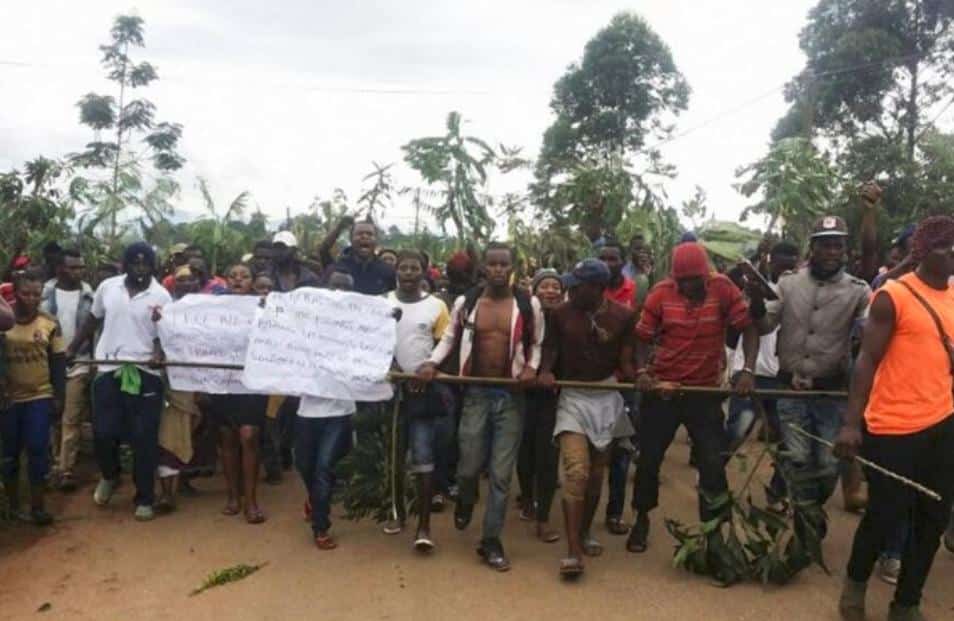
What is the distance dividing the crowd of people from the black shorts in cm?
2

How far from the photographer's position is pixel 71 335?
276 inches

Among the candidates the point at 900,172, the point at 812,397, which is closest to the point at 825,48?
the point at 900,172

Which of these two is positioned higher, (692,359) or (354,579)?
(692,359)

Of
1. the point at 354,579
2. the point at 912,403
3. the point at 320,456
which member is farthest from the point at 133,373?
the point at 912,403

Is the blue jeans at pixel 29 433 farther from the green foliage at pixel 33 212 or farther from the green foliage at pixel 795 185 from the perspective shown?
the green foliage at pixel 795 185

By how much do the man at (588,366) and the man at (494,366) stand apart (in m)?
0.17

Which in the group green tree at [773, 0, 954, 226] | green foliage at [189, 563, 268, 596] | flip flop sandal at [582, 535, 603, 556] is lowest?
green foliage at [189, 563, 268, 596]

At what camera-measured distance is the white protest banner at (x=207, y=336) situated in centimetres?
611

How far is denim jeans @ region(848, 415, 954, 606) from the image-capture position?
4.01 meters

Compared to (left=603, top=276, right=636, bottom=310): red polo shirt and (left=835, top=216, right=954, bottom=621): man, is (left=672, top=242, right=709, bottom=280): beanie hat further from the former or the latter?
(left=603, top=276, right=636, bottom=310): red polo shirt

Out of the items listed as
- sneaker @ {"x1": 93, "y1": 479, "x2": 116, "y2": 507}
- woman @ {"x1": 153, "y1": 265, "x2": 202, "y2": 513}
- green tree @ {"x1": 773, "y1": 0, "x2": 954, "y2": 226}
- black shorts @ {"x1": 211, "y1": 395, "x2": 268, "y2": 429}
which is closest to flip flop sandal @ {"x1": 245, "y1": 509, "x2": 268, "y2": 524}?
black shorts @ {"x1": 211, "y1": 395, "x2": 268, "y2": 429}

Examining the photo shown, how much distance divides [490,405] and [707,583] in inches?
65.5

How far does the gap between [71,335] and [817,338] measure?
19.5 feet

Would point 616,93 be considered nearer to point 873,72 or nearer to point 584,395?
point 873,72
